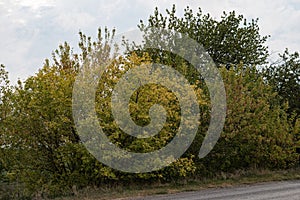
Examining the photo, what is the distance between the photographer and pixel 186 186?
546 inches

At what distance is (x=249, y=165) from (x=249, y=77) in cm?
447

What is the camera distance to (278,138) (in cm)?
1775

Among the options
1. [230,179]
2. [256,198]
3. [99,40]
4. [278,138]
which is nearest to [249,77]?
[278,138]

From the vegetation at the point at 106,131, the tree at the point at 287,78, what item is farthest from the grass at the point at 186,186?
the tree at the point at 287,78

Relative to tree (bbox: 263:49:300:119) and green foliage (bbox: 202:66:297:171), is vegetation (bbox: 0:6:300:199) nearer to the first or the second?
green foliage (bbox: 202:66:297:171)

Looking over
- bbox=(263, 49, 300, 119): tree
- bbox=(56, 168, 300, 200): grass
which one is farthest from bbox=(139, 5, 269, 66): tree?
bbox=(56, 168, 300, 200): grass

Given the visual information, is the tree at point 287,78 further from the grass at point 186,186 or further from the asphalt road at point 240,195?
the asphalt road at point 240,195

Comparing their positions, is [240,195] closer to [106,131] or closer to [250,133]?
[106,131]

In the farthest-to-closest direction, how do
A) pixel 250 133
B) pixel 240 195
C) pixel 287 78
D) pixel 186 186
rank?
pixel 287 78 < pixel 250 133 < pixel 186 186 < pixel 240 195

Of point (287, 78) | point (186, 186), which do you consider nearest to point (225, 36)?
point (287, 78)

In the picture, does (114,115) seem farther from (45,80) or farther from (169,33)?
(169,33)

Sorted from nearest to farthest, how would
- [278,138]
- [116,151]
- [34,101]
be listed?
[116,151] < [34,101] < [278,138]

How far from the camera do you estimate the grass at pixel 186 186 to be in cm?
1193

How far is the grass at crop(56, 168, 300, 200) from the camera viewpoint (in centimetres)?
1193
